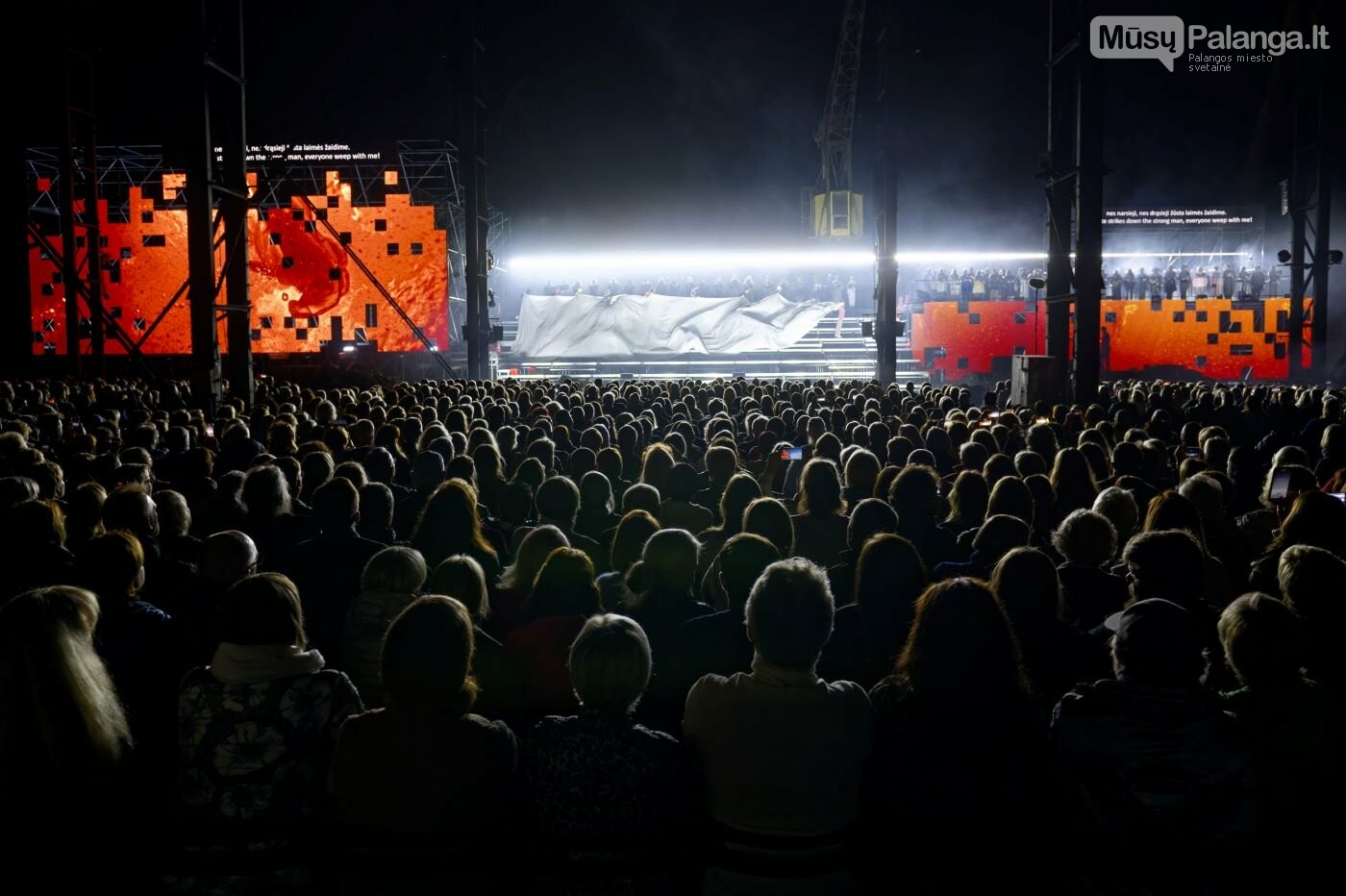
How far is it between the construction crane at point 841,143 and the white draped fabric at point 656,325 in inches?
139

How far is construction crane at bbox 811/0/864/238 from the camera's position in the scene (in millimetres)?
43062

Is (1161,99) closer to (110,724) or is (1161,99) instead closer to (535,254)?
(535,254)

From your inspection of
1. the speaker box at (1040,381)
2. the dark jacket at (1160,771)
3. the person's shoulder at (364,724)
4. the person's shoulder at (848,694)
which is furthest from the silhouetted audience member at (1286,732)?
the speaker box at (1040,381)

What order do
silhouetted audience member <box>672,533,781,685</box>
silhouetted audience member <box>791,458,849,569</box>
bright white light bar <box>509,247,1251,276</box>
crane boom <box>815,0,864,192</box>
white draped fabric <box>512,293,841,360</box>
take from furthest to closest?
1. bright white light bar <box>509,247,1251,276</box>
2. crane boom <box>815,0,864,192</box>
3. white draped fabric <box>512,293,841,360</box>
4. silhouetted audience member <box>791,458,849,569</box>
5. silhouetted audience member <box>672,533,781,685</box>

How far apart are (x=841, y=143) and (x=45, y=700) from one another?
4518cm

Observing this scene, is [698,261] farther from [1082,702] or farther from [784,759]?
[784,759]

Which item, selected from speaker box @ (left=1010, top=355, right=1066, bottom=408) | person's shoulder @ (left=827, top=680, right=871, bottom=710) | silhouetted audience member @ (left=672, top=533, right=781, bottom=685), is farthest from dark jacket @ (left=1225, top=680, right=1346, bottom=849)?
speaker box @ (left=1010, top=355, right=1066, bottom=408)

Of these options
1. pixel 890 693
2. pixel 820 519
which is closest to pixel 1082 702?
pixel 890 693

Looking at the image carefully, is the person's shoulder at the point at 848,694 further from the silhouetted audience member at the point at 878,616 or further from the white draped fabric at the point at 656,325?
the white draped fabric at the point at 656,325

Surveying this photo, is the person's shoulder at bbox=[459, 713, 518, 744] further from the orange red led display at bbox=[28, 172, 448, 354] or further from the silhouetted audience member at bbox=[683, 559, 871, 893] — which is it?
the orange red led display at bbox=[28, 172, 448, 354]

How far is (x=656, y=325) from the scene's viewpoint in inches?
1672

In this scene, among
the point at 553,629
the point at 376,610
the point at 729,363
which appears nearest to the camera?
the point at 553,629

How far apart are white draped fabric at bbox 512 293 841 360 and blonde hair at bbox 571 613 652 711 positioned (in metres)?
38.1

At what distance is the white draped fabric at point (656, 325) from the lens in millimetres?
41562
